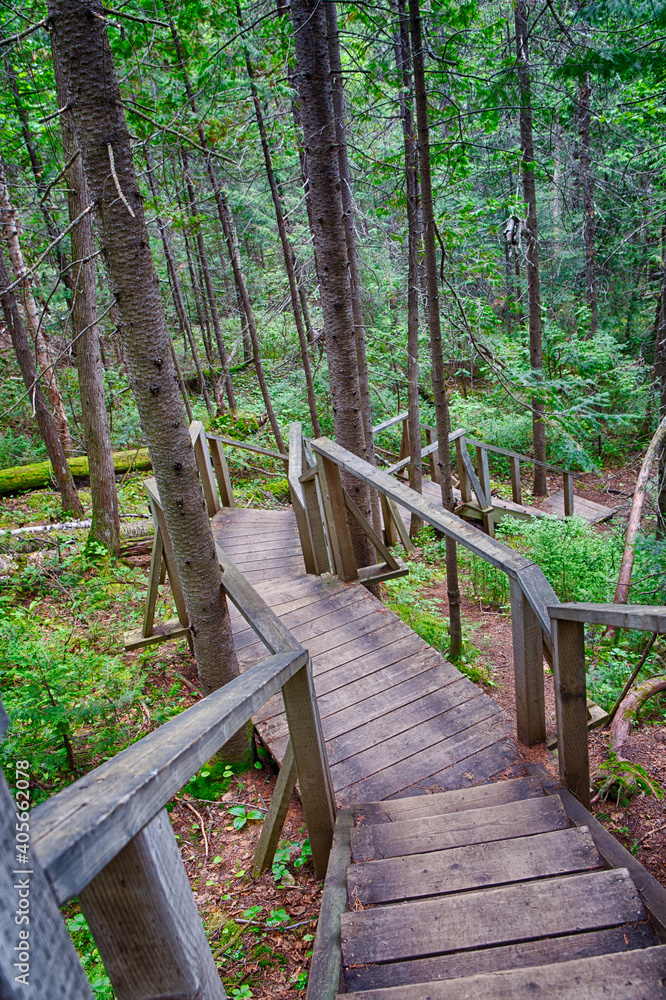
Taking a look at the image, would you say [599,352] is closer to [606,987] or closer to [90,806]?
[606,987]

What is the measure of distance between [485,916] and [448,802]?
2.80 ft

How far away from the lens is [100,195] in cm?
294

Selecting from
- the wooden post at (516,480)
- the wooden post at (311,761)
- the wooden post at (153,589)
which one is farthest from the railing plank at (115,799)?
the wooden post at (516,480)

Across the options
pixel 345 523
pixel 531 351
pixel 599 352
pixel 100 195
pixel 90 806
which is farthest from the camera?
pixel 599 352

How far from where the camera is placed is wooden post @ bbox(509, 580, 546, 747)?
289 centimetres

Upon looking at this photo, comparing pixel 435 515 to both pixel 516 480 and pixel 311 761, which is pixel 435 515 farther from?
pixel 516 480

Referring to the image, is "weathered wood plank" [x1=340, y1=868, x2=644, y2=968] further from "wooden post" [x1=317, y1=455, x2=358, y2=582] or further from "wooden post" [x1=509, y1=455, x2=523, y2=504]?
"wooden post" [x1=509, y1=455, x2=523, y2=504]

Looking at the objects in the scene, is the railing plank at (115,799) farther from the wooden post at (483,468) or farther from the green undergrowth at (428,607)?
the wooden post at (483,468)

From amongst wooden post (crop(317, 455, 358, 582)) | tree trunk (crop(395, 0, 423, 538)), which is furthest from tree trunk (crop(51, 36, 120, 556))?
tree trunk (crop(395, 0, 423, 538))

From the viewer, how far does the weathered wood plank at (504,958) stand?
192cm

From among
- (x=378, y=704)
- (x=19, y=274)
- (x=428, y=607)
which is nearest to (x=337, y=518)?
(x=378, y=704)

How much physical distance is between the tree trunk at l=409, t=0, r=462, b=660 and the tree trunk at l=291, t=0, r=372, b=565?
860 millimetres

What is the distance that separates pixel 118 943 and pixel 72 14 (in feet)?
11.8

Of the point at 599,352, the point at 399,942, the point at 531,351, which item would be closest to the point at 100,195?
the point at 399,942
